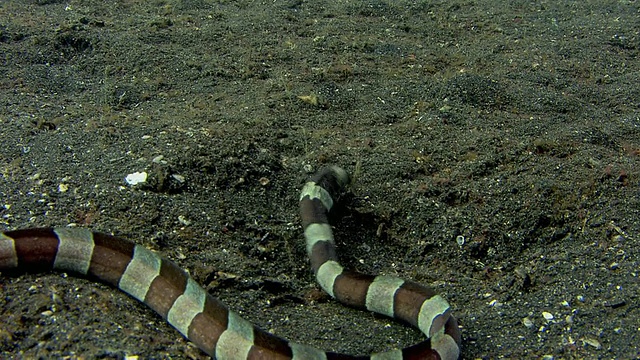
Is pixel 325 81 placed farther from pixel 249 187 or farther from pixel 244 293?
pixel 244 293

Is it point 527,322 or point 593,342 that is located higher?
point 593,342

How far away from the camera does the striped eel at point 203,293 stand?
2.87 meters

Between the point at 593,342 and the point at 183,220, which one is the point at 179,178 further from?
the point at 593,342

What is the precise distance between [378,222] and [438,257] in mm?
564

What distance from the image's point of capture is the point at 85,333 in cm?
271

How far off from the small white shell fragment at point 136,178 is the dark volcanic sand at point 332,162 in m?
0.06

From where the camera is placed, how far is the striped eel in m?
2.87

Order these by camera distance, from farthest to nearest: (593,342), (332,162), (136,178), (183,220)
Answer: (332,162) < (136,178) < (183,220) < (593,342)

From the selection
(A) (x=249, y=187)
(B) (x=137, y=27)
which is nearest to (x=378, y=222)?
(A) (x=249, y=187)

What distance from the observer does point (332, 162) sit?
15.9 ft

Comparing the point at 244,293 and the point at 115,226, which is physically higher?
the point at 115,226

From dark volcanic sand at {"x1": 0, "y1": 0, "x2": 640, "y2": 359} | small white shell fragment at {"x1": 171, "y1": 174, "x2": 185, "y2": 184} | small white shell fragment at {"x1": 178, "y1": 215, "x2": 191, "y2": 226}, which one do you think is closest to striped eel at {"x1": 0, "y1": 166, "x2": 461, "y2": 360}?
dark volcanic sand at {"x1": 0, "y1": 0, "x2": 640, "y2": 359}

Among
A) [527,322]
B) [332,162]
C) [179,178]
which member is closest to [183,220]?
[179,178]

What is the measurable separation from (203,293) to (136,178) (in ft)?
4.46
